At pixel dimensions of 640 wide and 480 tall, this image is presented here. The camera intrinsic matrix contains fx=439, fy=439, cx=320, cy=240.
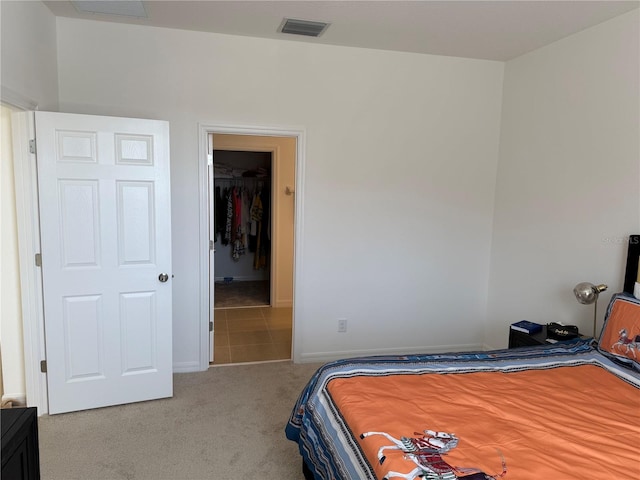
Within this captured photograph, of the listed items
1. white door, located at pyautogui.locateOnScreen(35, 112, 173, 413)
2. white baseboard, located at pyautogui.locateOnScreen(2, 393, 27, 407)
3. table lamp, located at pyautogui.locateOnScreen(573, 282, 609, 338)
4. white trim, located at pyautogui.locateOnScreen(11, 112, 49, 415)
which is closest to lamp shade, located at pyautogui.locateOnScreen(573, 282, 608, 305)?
table lamp, located at pyautogui.locateOnScreen(573, 282, 609, 338)

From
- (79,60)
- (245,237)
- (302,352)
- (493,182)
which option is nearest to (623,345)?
(493,182)

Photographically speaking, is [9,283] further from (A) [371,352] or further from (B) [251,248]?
(B) [251,248]

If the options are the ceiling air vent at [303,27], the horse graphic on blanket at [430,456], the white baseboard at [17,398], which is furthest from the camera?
the ceiling air vent at [303,27]

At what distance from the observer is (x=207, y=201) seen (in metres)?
3.55

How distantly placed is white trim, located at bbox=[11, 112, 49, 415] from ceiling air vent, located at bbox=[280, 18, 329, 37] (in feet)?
5.86

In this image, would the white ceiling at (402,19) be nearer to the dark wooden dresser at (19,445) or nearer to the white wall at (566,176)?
the white wall at (566,176)

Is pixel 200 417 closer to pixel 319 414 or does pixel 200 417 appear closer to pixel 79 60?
pixel 319 414

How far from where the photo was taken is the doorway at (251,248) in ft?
13.9

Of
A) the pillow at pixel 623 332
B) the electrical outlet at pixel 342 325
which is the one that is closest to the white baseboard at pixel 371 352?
the electrical outlet at pixel 342 325

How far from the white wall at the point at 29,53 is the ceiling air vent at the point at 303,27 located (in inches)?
62.4

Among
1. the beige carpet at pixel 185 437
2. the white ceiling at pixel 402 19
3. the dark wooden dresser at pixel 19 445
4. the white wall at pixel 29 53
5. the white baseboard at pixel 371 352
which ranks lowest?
the beige carpet at pixel 185 437

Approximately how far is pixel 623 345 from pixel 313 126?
2.63 metres

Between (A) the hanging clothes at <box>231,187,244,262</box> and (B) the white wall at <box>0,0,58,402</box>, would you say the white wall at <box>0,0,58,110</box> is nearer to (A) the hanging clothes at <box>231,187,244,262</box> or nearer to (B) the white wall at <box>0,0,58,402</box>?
(B) the white wall at <box>0,0,58,402</box>

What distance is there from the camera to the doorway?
4.23 metres
